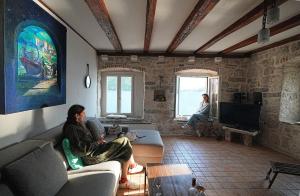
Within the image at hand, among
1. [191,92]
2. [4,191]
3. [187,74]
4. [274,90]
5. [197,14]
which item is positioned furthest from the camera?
[191,92]

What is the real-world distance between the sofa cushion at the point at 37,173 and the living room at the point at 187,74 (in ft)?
1.66

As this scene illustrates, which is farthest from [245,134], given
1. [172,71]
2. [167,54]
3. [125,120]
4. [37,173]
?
[37,173]

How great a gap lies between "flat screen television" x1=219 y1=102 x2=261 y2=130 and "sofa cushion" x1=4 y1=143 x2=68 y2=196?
15.4 feet

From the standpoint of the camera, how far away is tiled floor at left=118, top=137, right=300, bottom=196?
2977mm

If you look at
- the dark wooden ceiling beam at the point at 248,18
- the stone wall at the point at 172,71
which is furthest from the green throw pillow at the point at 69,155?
the stone wall at the point at 172,71

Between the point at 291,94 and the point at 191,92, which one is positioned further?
the point at 191,92

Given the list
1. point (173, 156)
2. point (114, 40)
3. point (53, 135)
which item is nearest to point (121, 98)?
point (114, 40)

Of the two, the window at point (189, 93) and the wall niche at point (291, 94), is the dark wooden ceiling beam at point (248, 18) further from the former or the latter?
the window at point (189, 93)

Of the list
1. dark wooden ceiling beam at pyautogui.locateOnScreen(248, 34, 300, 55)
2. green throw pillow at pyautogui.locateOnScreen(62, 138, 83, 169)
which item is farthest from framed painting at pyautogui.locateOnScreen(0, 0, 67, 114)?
dark wooden ceiling beam at pyautogui.locateOnScreen(248, 34, 300, 55)

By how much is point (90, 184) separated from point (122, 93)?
4531 millimetres

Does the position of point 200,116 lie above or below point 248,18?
below

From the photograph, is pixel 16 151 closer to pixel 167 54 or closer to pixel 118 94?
pixel 118 94

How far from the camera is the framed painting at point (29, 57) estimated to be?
192cm

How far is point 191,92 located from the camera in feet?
21.7
